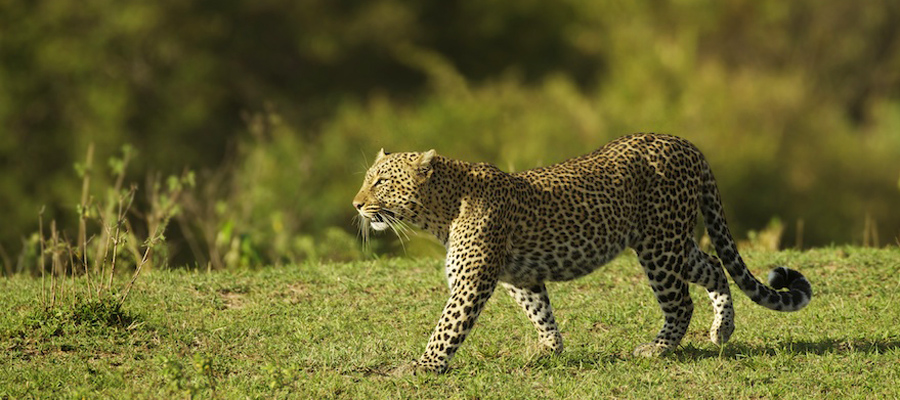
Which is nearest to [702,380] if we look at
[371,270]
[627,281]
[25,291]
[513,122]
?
[627,281]

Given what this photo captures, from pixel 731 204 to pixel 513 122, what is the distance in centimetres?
452

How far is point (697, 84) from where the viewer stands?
2556cm

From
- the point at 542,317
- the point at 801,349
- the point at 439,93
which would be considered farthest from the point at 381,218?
the point at 439,93

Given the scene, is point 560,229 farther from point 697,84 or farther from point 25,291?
point 697,84

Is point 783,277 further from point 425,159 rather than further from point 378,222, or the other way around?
point 378,222

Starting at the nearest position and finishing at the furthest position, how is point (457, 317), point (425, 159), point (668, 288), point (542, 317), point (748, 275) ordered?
point (457, 317), point (425, 159), point (668, 288), point (542, 317), point (748, 275)

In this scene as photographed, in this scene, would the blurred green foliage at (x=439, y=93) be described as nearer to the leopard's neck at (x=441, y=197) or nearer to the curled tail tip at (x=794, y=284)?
the curled tail tip at (x=794, y=284)

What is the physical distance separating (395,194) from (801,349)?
9.64 ft

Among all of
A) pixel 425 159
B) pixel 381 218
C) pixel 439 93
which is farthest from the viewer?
pixel 439 93

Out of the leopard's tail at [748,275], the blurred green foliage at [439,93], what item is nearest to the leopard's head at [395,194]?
the leopard's tail at [748,275]

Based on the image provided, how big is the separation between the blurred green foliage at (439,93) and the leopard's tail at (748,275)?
9341 mm

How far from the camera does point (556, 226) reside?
28.2 ft

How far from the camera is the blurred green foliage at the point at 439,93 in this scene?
2381cm

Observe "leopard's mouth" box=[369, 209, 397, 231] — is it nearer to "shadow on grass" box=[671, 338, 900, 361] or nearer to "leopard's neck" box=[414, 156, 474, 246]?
"leopard's neck" box=[414, 156, 474, 246]
